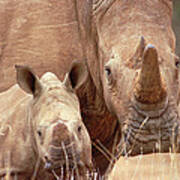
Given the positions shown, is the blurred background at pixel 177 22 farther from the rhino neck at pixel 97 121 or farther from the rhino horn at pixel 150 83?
the rhino horn at pixel 150 83

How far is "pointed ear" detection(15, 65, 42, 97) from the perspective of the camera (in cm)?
811

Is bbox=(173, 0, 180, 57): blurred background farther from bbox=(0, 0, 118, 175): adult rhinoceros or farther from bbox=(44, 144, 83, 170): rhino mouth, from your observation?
bbox=(44, 144, 83, 170): rhino mouth

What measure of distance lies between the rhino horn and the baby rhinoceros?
567 mm

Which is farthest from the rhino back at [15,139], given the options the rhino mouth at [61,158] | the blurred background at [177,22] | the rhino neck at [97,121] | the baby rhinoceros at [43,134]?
the blurred background at [177,22]

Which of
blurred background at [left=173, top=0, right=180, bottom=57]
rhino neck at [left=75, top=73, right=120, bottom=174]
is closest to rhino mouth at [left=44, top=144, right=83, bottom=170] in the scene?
rhino neck at [left=75, top=73, right=120, bottom=174]

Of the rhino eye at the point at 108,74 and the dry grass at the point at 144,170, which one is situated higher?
the rhino eye at the point at 108,74

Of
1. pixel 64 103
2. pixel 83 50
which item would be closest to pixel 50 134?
pixel 64 103

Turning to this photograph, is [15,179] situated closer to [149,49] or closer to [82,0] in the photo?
[149,49]

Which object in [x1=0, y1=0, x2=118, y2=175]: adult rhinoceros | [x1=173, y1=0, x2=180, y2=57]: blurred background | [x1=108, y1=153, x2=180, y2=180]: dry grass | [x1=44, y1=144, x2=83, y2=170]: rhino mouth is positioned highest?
[x1=173, y1=0, x2=180, y2=57]: blurred background

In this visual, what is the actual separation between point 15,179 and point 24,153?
0.27 metres

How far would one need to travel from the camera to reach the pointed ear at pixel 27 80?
8109 millimetres

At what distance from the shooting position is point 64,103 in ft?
25.6

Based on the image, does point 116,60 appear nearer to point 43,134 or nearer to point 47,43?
point 43,134

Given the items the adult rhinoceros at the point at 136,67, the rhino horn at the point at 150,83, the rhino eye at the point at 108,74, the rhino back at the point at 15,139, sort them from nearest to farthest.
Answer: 1. the rhino horn at the point at 150,83
2. the adult rhinoceros at the point at 136,67
3. the rhino back at the point at 15,139
4. the rhino eye at the point at 108,74
